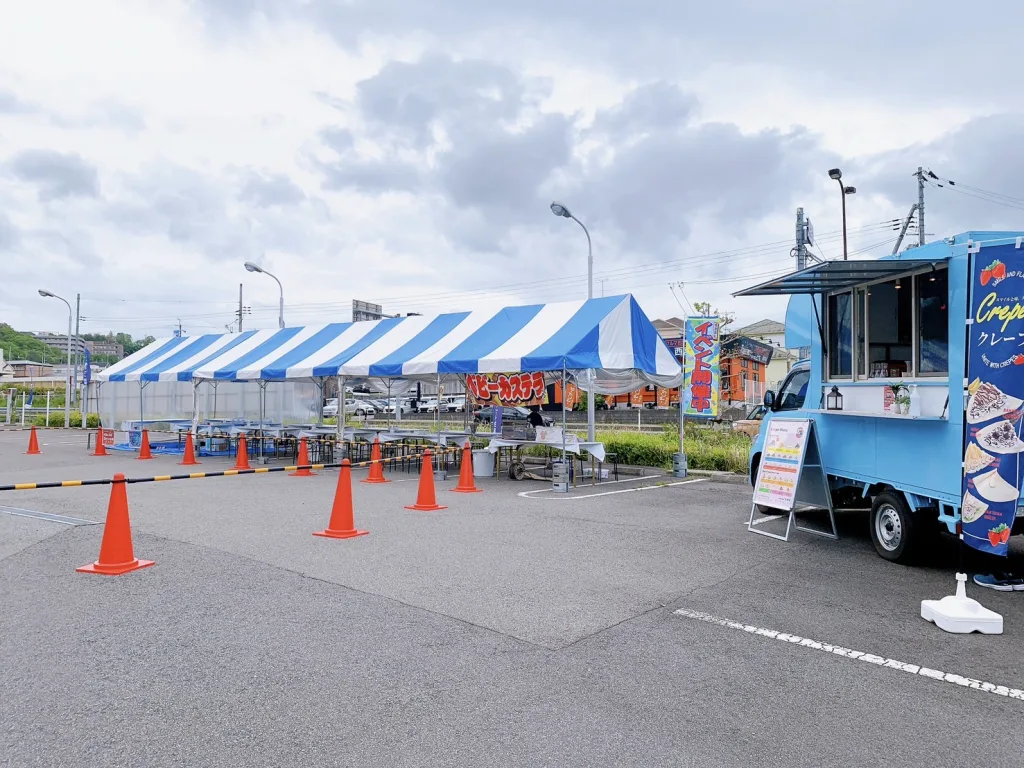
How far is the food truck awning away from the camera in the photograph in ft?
20.2

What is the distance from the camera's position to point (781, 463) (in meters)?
7.96

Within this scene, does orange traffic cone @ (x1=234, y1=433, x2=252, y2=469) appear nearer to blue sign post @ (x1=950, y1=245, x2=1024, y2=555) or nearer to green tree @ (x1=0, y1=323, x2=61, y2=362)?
blue sign post @ (x1=950, y1=245, x2=1024, y2=555)

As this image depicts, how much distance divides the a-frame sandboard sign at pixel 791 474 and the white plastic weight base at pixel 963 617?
2617 millimetres

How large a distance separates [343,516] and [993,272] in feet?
21.7

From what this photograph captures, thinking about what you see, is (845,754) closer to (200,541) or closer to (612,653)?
(612,653)

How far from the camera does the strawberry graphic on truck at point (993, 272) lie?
521 cm

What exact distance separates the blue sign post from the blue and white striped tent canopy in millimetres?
6390

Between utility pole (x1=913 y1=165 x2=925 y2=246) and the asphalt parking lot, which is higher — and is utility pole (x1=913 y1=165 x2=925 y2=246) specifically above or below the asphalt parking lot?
above

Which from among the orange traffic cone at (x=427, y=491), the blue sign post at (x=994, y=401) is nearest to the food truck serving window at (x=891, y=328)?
the blue sign post at (x=994, y=401)

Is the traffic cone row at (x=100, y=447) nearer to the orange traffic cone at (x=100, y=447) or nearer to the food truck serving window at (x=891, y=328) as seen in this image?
the orange traffic cone at (x=100, y=447)

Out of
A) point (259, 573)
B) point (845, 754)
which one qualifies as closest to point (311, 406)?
point (259, 573)

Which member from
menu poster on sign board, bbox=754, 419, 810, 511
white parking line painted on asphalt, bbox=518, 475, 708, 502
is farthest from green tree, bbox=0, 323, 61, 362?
menu poster on sign board, bbox=754, 419, 810, 511

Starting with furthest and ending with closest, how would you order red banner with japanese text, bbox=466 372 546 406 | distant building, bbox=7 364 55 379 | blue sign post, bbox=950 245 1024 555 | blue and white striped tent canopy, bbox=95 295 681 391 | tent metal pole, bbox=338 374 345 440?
distant building, bbox=7 364 55 379
red banner with japanese text, bbox=466 372 546 406
tent metal pole, bbox=338 374 345 440
blue and white striped tent canopy, bbox=95 295 681 391
blue sign post, bbox=950 245 1024 555

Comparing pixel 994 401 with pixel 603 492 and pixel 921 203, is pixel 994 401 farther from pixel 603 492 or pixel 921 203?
pixel 921 203
